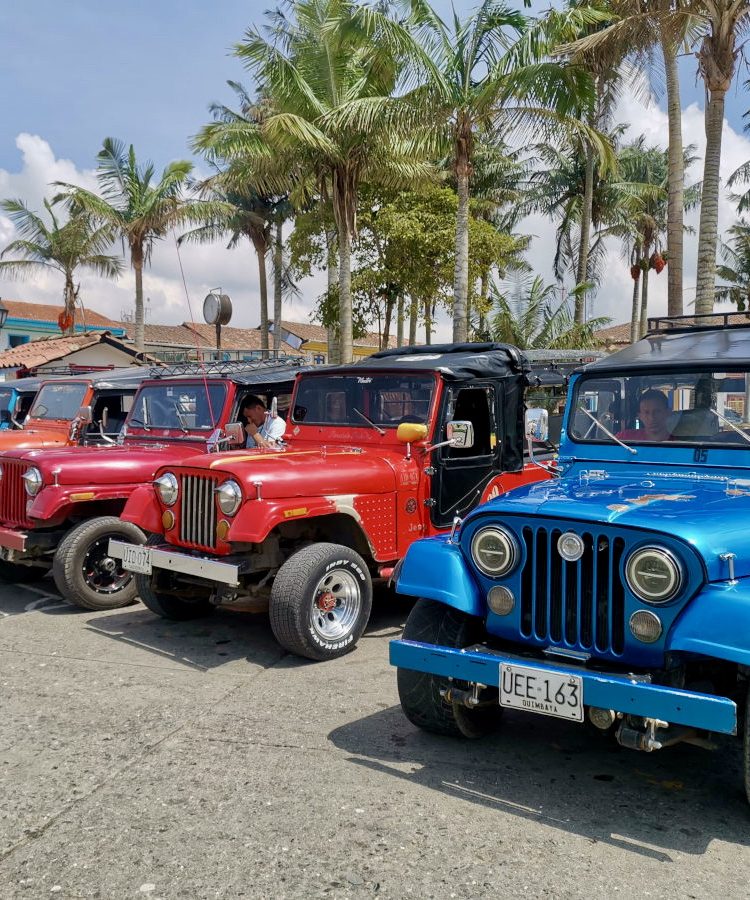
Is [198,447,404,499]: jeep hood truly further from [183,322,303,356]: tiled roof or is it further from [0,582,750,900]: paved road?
[183,322,303,356]: tiled roof

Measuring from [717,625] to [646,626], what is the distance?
312 millimetres

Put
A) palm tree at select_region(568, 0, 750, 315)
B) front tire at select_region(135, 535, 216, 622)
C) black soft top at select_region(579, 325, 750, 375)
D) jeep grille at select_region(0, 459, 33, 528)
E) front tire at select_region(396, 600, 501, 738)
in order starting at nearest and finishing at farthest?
front tire at select_region(396, 600, 501, 738) < black soft top at select_region(579, 325, 750, 375) < front tire at select_region(135, 535, 216, 622) < jeep grille at select_region(0, 459, 33, 528) < palm tree at select_region(568, 0, 750, 315)

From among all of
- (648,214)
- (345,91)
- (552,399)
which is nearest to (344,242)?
(345,91)

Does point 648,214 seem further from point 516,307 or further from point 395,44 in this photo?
point 395,44

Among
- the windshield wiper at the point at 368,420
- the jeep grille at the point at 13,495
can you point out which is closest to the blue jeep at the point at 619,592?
the windshield wiper at the point at 368,420

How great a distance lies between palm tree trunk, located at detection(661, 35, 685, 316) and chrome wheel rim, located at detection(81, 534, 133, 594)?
11.0m

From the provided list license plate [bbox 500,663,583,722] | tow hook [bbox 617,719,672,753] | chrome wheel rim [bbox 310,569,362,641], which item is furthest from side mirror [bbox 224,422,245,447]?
tow hook [bbox 617,719,672,753]

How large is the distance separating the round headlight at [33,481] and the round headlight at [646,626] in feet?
17.3

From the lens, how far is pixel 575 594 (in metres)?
3.64

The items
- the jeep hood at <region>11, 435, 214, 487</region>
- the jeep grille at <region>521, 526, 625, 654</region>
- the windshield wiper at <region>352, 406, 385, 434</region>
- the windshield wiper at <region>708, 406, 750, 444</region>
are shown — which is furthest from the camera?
the jeep hood at <region>11, 435, 214, 487</region>

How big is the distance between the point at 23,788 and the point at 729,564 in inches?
127

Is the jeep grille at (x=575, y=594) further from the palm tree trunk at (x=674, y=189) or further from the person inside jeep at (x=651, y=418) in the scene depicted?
the palm tree trunk at (x=674, y=189)

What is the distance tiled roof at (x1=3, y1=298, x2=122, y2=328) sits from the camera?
41450mm

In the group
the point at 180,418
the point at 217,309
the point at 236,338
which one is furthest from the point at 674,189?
the point at 236,338
